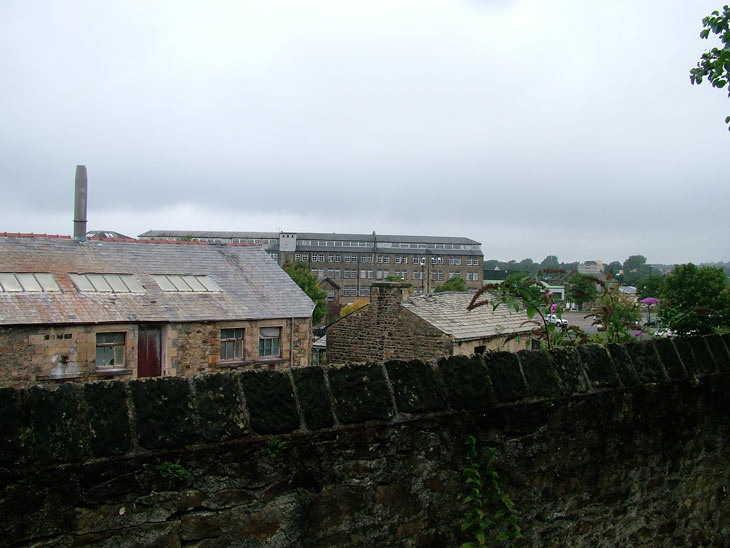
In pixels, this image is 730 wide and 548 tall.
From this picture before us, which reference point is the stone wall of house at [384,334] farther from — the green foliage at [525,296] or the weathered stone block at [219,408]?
the weathered stone block at [219,408]

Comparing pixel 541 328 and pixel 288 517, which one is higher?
pixel 541 328

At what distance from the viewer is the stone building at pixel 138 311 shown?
17.8m

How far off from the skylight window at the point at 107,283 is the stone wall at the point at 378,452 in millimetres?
19096

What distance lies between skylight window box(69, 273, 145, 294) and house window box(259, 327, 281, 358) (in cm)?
459

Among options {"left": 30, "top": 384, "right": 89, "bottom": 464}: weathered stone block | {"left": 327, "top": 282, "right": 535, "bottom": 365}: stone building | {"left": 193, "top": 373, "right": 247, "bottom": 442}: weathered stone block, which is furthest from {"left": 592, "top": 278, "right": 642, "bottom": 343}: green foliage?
{"left": 327, "top": 282, "right": 535, "bottom": 365}: stone building

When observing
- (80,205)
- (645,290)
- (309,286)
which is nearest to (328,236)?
(309,286)

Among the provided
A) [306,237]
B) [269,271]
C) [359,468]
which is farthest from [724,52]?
[306,237]

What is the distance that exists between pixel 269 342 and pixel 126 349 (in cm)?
528

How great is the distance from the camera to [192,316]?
20.5 meters

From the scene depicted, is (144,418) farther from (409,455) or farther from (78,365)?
(78,365)

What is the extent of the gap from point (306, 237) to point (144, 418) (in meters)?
104

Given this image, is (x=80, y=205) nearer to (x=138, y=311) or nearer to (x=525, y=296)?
(x=138, y=311)

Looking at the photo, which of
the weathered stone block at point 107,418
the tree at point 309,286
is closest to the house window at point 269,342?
the weathered stone block at point 107,418

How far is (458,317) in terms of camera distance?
66.8 feet
